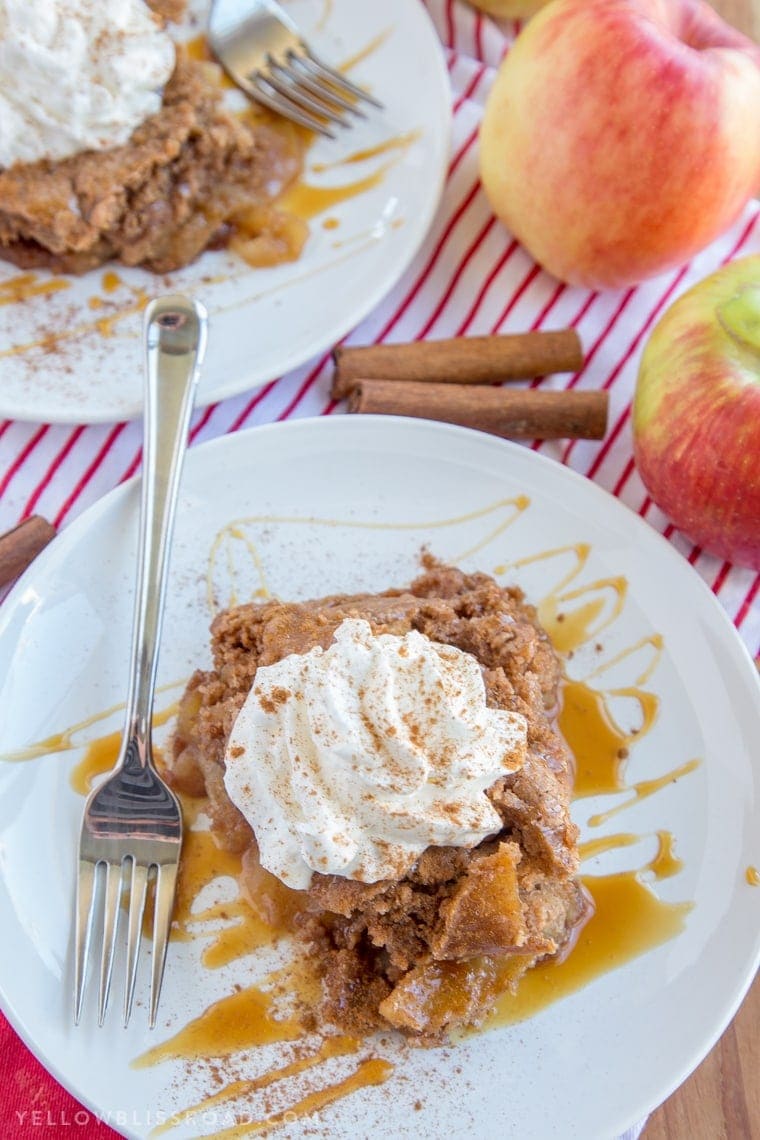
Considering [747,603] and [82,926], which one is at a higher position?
[747,603]

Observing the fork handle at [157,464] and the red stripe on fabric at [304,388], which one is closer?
the fork handle at [157,464]

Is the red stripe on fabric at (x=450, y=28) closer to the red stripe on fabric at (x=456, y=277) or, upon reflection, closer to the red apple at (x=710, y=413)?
the red stripe on fabric at (x=456, y=277)

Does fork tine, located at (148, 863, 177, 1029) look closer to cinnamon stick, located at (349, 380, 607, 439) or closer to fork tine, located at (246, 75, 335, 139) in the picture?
cinnamon stick, located at (349, 380, 607, 439)

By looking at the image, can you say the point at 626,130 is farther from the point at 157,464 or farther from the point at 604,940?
the point at 604,940

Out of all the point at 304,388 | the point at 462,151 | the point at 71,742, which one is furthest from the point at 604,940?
the point at 462,151

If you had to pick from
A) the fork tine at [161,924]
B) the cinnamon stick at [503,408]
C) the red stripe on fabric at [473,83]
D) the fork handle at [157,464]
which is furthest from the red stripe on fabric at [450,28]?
the fork tine at [161,924]

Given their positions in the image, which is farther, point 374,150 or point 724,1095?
point 374,150

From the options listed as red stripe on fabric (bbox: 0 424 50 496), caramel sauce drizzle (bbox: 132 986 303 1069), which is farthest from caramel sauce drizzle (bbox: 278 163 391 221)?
caramel sauce drizzle (bbox: 132 986 303 1069)
